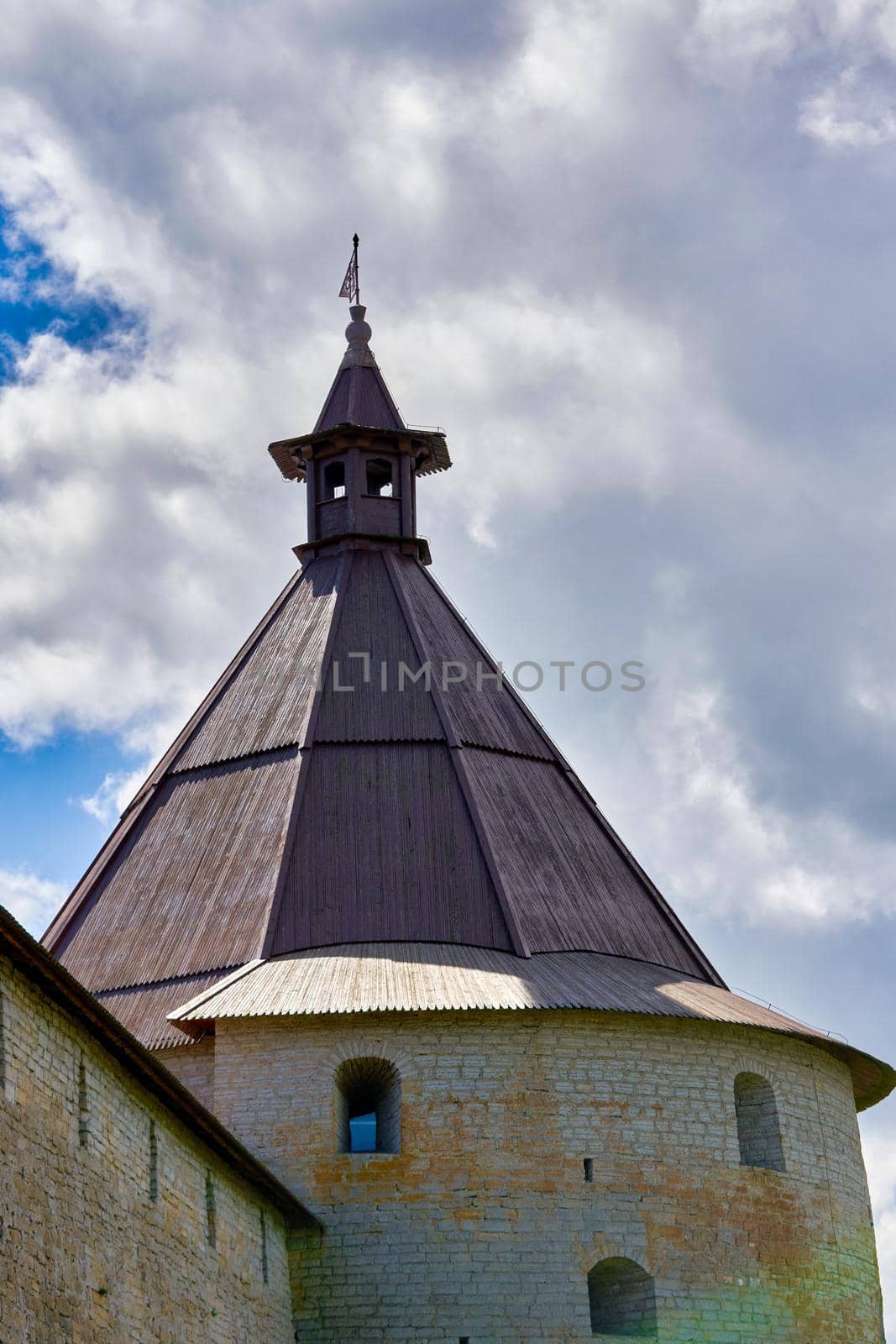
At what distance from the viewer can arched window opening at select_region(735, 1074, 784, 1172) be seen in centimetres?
2505

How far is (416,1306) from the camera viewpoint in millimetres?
22484

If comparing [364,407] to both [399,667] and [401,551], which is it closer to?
[401,551]

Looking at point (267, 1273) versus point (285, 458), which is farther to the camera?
point (285, 458)

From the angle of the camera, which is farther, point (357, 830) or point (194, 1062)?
point (357, 830)

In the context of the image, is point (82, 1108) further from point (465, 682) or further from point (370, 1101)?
point (465, 682)

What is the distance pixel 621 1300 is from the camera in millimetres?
23359

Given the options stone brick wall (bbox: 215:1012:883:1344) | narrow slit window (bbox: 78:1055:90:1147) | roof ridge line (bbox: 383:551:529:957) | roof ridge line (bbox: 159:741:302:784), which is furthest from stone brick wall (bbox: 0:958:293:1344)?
roof ridge line (bbox: 159:741:302:784)

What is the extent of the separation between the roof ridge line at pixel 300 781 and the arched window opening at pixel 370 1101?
2230 mm

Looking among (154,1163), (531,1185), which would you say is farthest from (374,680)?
(154,1163)

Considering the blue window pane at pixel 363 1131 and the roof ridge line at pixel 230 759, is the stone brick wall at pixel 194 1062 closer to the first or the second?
the blue window pane at pixel 363 1131

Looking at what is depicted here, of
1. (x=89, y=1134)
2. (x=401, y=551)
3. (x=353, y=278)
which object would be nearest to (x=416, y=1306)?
(x=89, y=1134)

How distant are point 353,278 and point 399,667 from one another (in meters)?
10.8

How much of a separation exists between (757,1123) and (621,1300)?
3.24 meters

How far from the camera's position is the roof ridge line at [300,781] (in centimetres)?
2589
